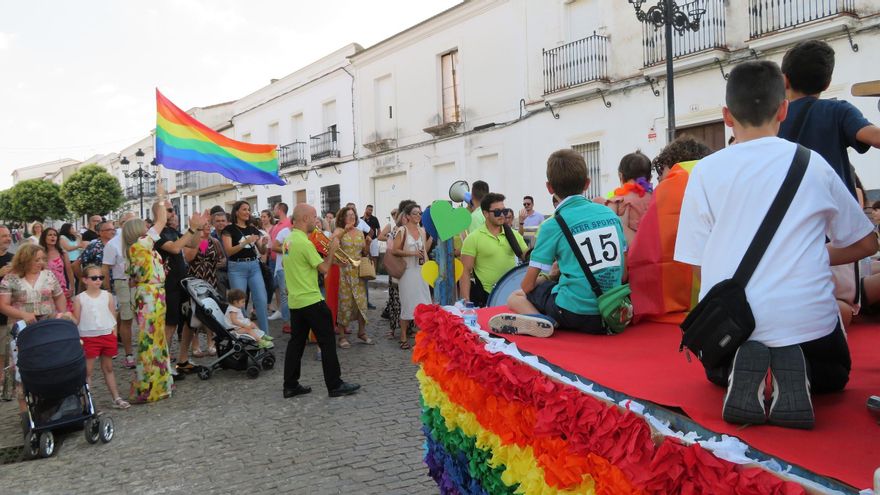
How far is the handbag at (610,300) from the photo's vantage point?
3205 mm

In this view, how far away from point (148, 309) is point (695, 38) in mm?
11579

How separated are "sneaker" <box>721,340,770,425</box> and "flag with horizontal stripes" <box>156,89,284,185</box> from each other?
23.8ft

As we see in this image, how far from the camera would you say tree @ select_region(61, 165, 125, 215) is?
4281 cm

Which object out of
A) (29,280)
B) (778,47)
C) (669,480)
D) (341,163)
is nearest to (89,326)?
(29,280)

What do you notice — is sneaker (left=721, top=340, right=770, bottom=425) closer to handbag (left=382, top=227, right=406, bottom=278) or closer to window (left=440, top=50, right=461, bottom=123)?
A: handbag (left=382, top=227, right=406, bottom=278)

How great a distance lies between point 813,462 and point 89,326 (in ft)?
20.0

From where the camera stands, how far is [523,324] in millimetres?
3248

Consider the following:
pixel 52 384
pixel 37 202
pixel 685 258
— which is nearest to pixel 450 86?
pixel 52 384

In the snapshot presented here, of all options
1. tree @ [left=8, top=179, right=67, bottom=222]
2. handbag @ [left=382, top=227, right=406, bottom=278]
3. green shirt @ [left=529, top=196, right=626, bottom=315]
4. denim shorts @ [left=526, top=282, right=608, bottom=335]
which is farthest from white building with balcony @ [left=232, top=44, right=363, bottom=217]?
tree @ [left=8, top=179, right=67, bottom=222]

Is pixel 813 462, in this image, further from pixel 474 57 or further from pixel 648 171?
pixel 474 57

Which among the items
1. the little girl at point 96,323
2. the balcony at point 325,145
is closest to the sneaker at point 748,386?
the little girl at point 96,323

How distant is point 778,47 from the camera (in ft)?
38.3

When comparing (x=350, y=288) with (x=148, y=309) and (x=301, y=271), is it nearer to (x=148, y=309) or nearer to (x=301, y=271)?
(x=301, y=271)

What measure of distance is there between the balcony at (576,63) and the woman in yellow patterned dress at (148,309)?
434 inches
